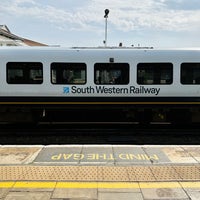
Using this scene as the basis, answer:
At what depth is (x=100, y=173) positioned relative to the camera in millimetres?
6418

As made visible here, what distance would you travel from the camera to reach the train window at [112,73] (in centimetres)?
Answer: 1070

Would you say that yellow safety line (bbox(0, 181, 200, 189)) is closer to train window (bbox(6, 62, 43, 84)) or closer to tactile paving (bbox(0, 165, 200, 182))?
tactile paving (bbox(0, 165, 200, 182))

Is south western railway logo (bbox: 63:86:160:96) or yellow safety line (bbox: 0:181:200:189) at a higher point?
south western railway logo (bbox: 63:86:160:96)

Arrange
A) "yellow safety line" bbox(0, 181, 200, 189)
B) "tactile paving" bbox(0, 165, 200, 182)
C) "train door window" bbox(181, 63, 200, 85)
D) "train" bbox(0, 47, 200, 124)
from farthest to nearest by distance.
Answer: "train door window" bbox(181, 63, 200, 85)
"train" bbox(0, 47, 200, 124)
"tactile paving" bbox(0, 165, 200, 182)
"yellow safety line" bbox(0, 181, 200, 189)

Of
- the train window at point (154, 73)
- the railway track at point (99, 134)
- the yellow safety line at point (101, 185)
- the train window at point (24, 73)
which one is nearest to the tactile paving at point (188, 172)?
the yellow safety line at point (101, 185)

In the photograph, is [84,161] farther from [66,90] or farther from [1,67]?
[1,67]

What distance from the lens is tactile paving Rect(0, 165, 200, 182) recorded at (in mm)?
6133

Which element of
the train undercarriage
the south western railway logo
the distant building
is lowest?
the train undercarriage

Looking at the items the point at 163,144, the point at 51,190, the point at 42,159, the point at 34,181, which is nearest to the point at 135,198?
the point at 51,190

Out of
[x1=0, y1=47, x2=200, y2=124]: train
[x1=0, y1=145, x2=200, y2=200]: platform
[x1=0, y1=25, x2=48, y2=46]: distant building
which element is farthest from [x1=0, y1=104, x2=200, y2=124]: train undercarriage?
[x1=0, y1=25, x2=48, y2=46]: distant building

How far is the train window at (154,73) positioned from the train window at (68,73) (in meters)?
1.84

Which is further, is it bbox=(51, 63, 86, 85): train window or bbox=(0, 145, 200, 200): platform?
bbox=(51, 63, 86, 85): train window

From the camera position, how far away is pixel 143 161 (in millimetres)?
7301

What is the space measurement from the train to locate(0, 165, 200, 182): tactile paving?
414cm
